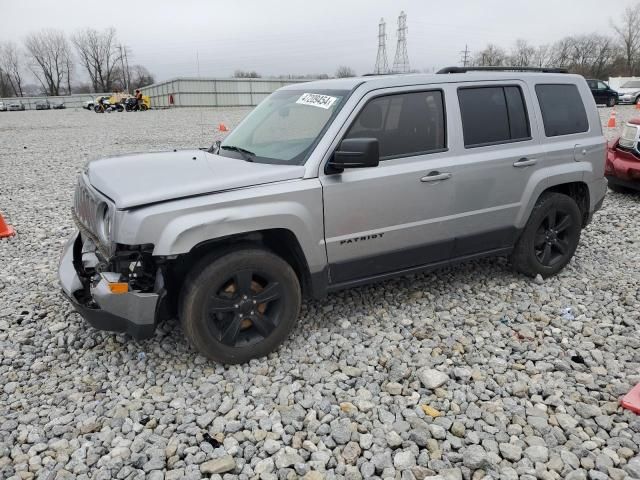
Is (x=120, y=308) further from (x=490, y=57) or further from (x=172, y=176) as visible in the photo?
(x=490, y=57)

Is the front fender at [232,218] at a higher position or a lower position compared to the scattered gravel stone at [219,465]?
higher

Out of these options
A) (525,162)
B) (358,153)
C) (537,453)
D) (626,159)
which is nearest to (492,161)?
(525,162)

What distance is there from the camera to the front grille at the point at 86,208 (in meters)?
3.37

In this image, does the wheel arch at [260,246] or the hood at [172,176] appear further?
the wheel arch at [260,246]

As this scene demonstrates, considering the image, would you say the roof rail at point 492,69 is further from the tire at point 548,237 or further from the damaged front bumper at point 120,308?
the damaged front bumper at point 120,308

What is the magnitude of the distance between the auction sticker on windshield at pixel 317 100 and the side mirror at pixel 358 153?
56 centimetres

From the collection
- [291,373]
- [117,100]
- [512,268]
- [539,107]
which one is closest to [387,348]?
[291,373]

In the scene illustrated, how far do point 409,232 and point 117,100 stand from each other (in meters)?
46.1

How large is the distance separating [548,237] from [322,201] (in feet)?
8.48

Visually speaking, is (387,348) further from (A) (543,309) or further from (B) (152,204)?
(B) (152,204)

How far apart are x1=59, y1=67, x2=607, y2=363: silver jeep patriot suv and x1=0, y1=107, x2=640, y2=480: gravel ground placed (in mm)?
398

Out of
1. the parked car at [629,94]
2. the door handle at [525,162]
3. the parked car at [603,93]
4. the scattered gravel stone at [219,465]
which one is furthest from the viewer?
the parked car at [629,94]

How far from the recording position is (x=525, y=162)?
4.45m

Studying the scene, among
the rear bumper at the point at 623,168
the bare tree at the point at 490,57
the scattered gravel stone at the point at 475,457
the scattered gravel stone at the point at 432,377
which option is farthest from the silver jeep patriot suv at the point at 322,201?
the bare tree at the point at 490,57
